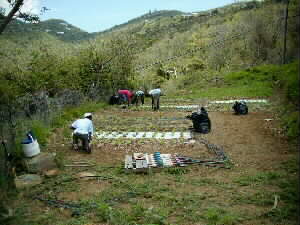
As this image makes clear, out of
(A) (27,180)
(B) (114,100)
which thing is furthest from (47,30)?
(A) (27,180)

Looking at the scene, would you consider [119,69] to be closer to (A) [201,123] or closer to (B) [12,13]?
(A) [201,123]

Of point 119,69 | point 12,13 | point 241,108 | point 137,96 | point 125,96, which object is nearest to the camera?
point 12,13

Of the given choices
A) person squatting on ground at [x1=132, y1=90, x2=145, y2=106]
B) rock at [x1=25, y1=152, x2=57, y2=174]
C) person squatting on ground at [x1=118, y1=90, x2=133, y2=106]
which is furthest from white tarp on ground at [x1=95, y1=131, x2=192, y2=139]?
person squatting on ground at [x1=132, y1=90, x2=145, y2=106]

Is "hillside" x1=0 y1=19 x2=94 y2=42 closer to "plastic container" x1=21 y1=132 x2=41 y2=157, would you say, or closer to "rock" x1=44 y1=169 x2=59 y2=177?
"plastic container" x1=21 y1=132 x2=41 y2=157

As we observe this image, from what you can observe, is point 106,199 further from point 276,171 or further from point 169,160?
point 276,171

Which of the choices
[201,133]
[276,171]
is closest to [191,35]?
[201,133]

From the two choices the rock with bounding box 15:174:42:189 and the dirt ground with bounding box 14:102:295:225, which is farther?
the rock with bounding box 15:174:42:189

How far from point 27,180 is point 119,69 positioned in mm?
16236

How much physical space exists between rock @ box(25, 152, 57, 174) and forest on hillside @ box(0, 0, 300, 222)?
1.81 feet

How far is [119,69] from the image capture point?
22000 millimetres

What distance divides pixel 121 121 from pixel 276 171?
7.60 meters

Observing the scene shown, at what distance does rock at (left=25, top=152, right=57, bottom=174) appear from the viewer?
6973 millimetres

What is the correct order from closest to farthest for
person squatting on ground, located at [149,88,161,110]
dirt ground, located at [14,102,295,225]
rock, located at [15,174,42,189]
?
1. dirt ground, located at [14,102,295,225]
2. rock, located at [15,174,42,189]
3. person squatting on ground, located at [149,88,161,110]

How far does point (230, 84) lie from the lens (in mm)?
24891
